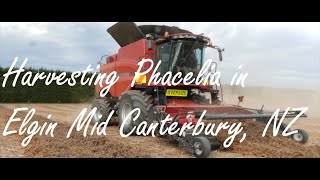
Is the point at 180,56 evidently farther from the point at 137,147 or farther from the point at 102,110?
the point at 102,110

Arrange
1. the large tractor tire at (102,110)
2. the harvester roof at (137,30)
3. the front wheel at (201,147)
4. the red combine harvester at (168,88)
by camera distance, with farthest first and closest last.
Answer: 1. the large tractor tire at (102,110)
2. the harvester roof at (137,30)
3. the red combine harvester at (168,88)
4. the front wheel at (201,147)

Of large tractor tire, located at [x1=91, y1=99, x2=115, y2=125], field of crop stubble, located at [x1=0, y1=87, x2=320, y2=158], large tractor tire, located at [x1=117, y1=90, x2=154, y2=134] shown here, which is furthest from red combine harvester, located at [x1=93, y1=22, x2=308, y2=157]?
field of crop stubble, located at [x1=0, y1=87, x2=320, y2=158]

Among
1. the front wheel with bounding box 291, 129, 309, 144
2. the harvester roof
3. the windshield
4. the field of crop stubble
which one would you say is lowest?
the field of crop stubble

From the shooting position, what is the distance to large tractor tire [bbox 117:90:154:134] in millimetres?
8328

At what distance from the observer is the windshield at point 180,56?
9.06m

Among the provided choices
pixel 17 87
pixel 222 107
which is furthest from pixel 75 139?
pixel 17 87

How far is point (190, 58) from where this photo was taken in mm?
9453

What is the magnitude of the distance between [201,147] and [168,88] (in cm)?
315

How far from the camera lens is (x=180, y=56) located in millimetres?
9125

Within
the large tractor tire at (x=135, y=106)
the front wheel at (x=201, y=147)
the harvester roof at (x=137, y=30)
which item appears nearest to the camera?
the front wheel at (x=201, y=147)

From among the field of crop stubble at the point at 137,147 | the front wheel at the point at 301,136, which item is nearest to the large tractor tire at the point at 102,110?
the field of crop stubble at the point at 137,147

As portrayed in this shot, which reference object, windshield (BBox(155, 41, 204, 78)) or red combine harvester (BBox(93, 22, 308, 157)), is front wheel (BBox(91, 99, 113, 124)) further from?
windshield (BBox(155, 41, 204, 78))

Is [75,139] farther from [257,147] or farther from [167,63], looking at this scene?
[257,147]

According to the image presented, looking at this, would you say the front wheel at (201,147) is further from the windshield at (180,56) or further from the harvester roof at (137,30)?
the harvester roof at (137,30)
